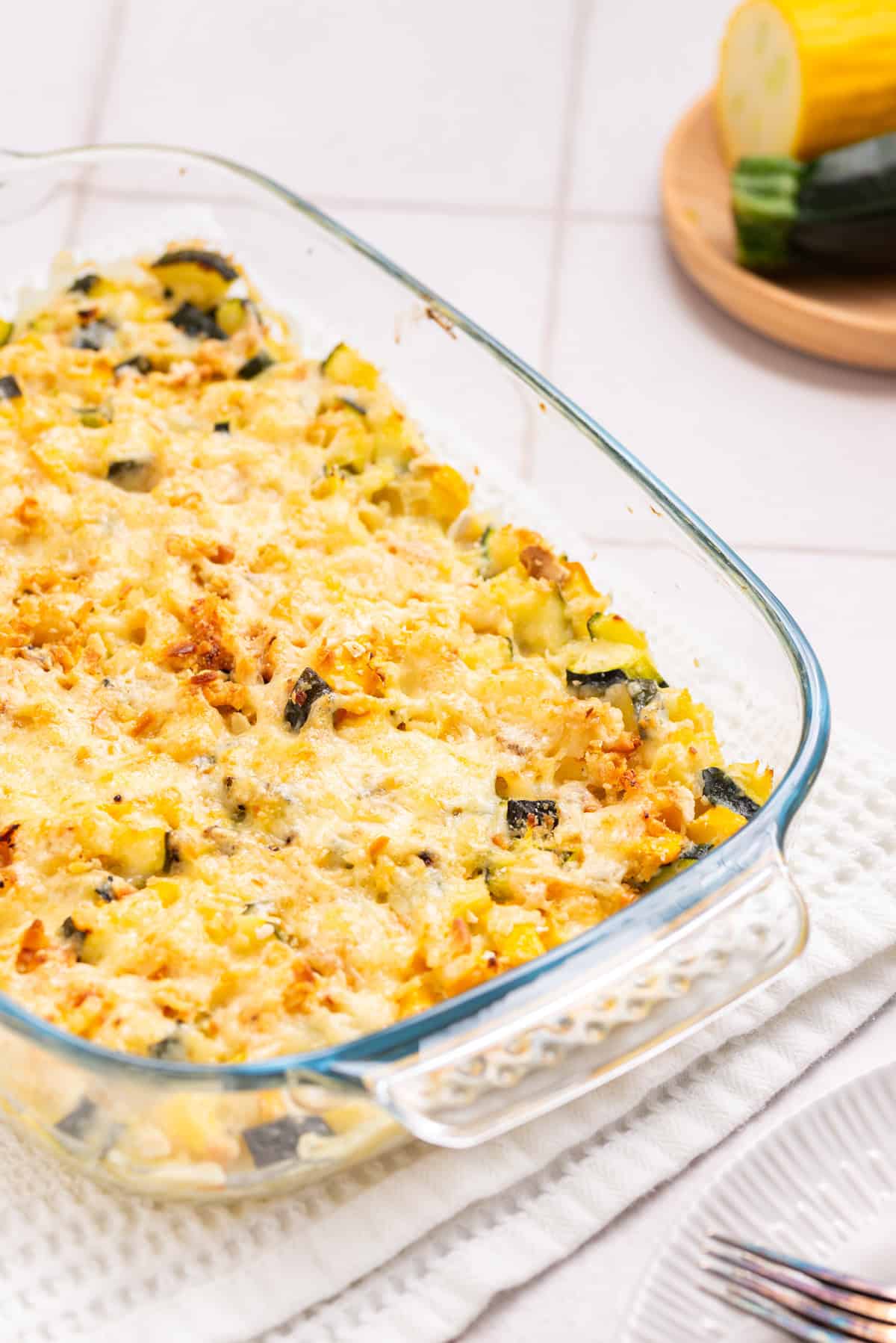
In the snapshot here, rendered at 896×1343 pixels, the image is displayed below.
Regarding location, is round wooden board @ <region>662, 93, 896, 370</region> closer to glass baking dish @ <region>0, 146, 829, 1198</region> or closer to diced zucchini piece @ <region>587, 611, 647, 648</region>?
glass baking dish @ <region>0, 146, 829, 1198</region>

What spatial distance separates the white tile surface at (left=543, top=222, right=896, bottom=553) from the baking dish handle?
3.81 ft

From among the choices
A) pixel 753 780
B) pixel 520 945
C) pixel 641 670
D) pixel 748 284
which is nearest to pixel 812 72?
pixel 748 284

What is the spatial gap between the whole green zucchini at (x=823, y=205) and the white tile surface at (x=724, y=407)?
0.18m

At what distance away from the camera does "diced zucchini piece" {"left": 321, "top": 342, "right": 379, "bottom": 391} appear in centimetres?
225

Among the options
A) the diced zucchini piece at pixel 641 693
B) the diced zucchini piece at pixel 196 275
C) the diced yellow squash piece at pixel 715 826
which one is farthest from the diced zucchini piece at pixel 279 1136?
the diced zucchini piece at pixel 196 275

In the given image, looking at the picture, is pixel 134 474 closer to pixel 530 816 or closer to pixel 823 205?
pixel 530 816

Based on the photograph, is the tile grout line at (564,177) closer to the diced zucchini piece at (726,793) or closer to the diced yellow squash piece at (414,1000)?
the diced zucchini piece at (726,793)

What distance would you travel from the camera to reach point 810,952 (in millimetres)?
1921

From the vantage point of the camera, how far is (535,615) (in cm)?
201

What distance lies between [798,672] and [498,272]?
1521mm

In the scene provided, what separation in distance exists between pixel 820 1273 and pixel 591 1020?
32 cm

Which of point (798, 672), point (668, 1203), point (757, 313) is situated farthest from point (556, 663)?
point (757, 313)

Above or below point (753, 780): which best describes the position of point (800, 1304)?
→ below

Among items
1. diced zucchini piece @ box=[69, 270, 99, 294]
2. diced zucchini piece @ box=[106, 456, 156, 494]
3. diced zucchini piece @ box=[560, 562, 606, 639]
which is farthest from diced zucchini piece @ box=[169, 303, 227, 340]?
diced zucchini piece @ box=[560, 562, 606, 639]
